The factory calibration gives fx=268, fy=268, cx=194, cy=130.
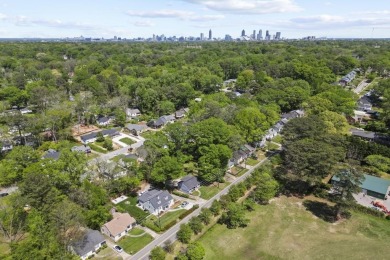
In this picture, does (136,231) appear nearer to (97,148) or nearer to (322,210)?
(322,210)

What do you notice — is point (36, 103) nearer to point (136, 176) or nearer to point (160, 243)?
point (136, 176)

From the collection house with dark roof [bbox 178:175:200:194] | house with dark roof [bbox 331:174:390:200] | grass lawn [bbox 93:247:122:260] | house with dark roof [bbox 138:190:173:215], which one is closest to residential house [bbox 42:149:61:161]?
house with dark roof [bbox 138:190:173:215]

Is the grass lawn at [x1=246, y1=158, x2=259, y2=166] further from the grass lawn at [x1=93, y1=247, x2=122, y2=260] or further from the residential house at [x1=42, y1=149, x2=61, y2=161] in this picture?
the residential house at [x1=42, y1=149, x2=61, y2=161]

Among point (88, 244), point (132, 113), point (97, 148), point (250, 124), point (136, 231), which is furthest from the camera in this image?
point (132, 113)

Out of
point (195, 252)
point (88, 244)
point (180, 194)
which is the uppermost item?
point (195, 252)

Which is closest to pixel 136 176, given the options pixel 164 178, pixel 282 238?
pixel 164 178

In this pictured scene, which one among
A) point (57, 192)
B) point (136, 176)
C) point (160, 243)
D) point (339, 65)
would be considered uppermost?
point (339, 65)

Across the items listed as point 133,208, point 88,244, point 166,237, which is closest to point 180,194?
point 133,208
